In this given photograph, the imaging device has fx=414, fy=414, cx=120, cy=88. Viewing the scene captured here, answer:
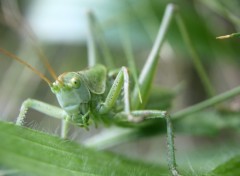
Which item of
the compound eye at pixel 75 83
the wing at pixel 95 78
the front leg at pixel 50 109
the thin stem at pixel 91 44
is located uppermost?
the thin stem at pixel 91 44

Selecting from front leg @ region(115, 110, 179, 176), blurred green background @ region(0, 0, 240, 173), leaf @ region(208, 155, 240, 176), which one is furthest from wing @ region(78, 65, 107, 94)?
leaf @ region(208, 155, 240, 176)

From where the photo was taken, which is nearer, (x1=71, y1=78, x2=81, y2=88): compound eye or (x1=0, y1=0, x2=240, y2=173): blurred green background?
(x1=71, y1=78, x2=81, y2=88): compound eye

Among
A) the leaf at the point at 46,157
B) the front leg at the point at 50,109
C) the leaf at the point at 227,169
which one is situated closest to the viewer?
the leaf at the point at 46,157

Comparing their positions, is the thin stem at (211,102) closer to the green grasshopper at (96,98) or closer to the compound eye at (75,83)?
the green grasshopper at (96,98)

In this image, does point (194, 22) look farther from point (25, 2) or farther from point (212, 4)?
point (25, 2)

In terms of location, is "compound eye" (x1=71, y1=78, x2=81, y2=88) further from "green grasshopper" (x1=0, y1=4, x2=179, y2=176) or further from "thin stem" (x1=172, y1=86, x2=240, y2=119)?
"thin stem" (x1=172, y1=86, x2=240, y2=119)

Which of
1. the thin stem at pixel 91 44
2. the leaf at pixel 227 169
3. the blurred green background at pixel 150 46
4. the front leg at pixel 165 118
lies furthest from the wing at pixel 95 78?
the leaf at pixel 227 169

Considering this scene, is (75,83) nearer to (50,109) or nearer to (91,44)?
(50,109)
